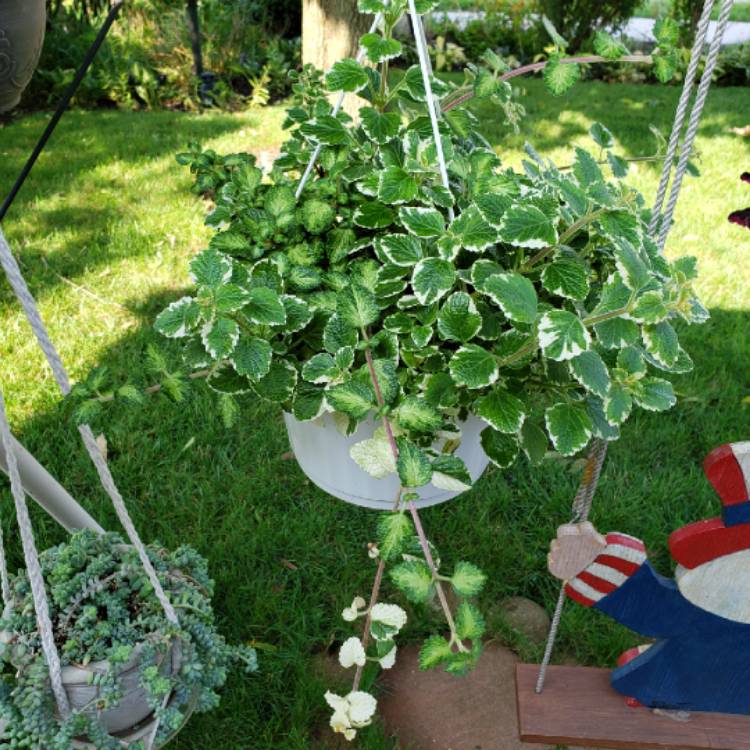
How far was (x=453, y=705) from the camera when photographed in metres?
1.79

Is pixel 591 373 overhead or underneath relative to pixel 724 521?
overhead

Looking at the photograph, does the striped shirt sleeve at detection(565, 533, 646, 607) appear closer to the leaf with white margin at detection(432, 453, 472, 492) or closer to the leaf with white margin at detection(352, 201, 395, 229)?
the leaf with white margin at detection(432, 453, 472, 492)

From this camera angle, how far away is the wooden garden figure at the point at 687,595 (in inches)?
44.1

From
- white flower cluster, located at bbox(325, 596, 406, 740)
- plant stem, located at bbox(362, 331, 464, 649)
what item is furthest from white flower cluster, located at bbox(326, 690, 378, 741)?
plant stem, located at bbox(362, 331, 464, 649)

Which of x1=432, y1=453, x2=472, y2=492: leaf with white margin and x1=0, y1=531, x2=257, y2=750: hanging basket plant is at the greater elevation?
x1=432, y1=453, x2=472, y2=492: leaf with white margin

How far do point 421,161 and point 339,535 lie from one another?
4.30ft

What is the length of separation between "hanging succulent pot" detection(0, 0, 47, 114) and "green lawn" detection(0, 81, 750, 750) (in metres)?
0.45

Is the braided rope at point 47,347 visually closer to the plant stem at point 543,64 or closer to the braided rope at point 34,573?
the braided rope at point 34,573

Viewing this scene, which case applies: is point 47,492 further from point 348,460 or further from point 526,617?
point 526,617

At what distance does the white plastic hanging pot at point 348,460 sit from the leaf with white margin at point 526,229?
0.32 metres

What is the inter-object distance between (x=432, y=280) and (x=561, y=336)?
19 centimetres

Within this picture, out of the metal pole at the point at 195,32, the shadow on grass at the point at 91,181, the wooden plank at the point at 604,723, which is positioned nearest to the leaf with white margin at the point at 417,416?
the wooden plank at the point at 604,723

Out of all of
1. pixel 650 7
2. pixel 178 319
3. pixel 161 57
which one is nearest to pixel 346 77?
pixel 178 319

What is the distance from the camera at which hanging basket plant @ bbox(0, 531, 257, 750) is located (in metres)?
1.33
